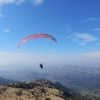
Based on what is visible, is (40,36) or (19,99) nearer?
(40,36)

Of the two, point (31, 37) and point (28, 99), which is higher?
point (31, 37)

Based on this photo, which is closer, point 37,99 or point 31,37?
point 31,37

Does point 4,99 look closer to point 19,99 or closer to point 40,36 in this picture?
point 19,99

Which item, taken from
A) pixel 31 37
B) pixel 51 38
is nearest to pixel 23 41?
pixel 31 37

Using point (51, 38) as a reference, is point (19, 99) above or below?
below

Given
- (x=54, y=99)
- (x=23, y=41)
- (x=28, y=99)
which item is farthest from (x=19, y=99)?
(x=23, y=41)

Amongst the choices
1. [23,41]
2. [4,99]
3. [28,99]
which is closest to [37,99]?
[28,99]

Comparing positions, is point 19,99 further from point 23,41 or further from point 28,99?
point 23,41

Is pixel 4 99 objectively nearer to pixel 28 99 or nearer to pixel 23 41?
pixel 28 99
